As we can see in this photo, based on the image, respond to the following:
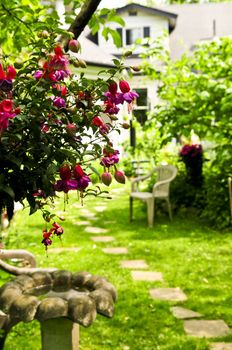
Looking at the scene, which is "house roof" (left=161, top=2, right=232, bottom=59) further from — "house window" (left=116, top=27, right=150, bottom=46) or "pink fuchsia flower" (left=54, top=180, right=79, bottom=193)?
"pink fuchsia flower" (left=54, top=180, right=79, bottom=193)

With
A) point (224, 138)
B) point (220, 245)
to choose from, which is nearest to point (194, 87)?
point (224, 138)

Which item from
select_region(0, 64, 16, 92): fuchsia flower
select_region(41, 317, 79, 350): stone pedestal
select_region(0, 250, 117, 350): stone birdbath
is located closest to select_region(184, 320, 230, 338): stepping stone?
select_region(0, 250, 117, 350): stone birdbath

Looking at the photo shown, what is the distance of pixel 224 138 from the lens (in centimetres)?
844

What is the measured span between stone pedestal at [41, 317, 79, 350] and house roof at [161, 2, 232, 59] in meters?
21.6

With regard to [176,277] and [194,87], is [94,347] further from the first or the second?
[194,87]

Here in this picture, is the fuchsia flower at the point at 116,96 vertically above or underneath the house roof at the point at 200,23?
underneath

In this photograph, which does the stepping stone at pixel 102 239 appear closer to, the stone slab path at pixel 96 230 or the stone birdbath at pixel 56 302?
the stone slab path at pixel 96 230

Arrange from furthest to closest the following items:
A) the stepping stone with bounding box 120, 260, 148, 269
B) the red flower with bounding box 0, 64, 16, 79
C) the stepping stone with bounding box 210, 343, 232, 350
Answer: the stepping stone with bounding box 120, 260, 148, 269, the stepping stone with bounding box 210, 343, 232, 350, the red flower with bounding box 0, 64, 16, 79

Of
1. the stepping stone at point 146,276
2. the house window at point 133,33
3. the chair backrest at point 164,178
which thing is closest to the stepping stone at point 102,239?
the chair backrest at point 164,178

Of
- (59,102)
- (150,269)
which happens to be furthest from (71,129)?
(150,269)

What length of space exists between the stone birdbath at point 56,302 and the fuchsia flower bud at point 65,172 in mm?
1406

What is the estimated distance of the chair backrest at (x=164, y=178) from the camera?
9008 mm

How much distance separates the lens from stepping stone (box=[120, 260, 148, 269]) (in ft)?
20.6

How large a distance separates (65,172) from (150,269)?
4.65m
